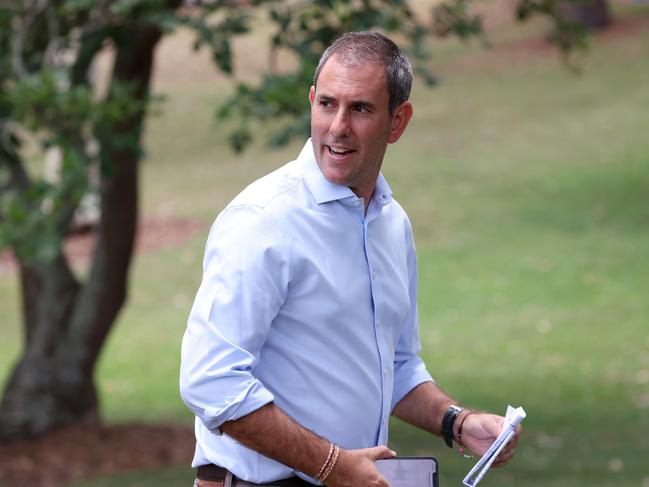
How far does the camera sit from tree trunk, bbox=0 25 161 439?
9.70 meters

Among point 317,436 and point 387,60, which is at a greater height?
point 387,60

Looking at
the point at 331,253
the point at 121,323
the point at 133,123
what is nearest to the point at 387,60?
the point at 331,253

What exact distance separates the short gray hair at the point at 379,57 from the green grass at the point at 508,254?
235 inches

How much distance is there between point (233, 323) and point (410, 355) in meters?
0.73

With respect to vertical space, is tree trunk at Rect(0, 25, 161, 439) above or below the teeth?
below

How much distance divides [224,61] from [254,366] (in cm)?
481

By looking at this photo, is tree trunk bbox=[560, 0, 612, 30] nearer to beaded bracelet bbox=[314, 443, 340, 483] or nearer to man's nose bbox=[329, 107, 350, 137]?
man's nose bbox=[329, 107, 350, 137]

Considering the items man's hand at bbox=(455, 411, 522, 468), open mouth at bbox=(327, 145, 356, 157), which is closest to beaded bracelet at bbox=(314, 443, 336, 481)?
man's hand at bbox=(455, 411, 522, 468)

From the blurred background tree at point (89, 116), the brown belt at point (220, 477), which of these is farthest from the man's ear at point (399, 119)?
the blurred background tree at point (89, 116)

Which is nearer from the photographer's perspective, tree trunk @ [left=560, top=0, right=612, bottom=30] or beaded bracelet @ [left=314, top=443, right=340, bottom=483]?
beaded bracelet @ [left=314, top=443, right=340, bottom=483]

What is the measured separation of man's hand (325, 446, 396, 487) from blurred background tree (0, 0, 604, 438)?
4.07m

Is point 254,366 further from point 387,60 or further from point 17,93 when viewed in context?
point 17,93

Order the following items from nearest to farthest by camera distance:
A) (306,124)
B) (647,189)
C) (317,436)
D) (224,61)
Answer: (317,436), (306,124), (224,61), (647,189)

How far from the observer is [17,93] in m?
6.57
